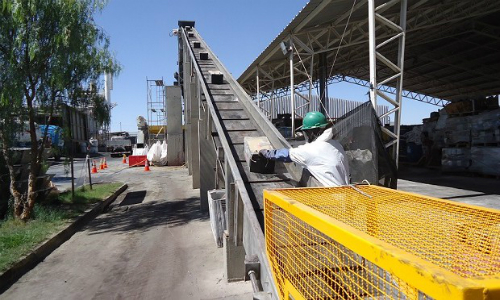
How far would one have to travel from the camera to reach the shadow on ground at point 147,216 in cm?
835

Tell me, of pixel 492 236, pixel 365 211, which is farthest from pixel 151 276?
pixel 492 236

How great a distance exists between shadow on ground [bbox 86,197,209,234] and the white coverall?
19.0 ft

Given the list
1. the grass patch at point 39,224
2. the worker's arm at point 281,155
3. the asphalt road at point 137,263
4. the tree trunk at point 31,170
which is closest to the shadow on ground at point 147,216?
the asphalt road at point 137,263

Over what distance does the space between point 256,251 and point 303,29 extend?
405 inches

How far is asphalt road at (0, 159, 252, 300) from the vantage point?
191 inches

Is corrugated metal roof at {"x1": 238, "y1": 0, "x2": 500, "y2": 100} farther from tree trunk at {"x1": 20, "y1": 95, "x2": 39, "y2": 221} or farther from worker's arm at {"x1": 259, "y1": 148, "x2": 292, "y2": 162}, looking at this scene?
tree trunk at {"x1": 20, "y1": 95, "x2": 39, "y2": 221}

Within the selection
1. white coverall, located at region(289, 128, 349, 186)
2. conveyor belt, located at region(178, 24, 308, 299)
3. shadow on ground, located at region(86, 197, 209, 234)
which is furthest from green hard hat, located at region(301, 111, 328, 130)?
shadow on ground, located at region(86, 197, 209, 234)

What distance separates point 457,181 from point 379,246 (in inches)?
486

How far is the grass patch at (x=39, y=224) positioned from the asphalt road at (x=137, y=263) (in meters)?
0.42

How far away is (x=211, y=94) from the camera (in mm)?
8016

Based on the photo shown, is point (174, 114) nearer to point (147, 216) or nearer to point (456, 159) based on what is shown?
point (147, 216)

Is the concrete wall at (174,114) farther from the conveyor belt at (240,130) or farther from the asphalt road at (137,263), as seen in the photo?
the asphalt road at (137,263)

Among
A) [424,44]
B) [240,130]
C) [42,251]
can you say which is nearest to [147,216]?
[42,251]

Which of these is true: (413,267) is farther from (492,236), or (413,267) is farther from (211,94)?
(211,94)
